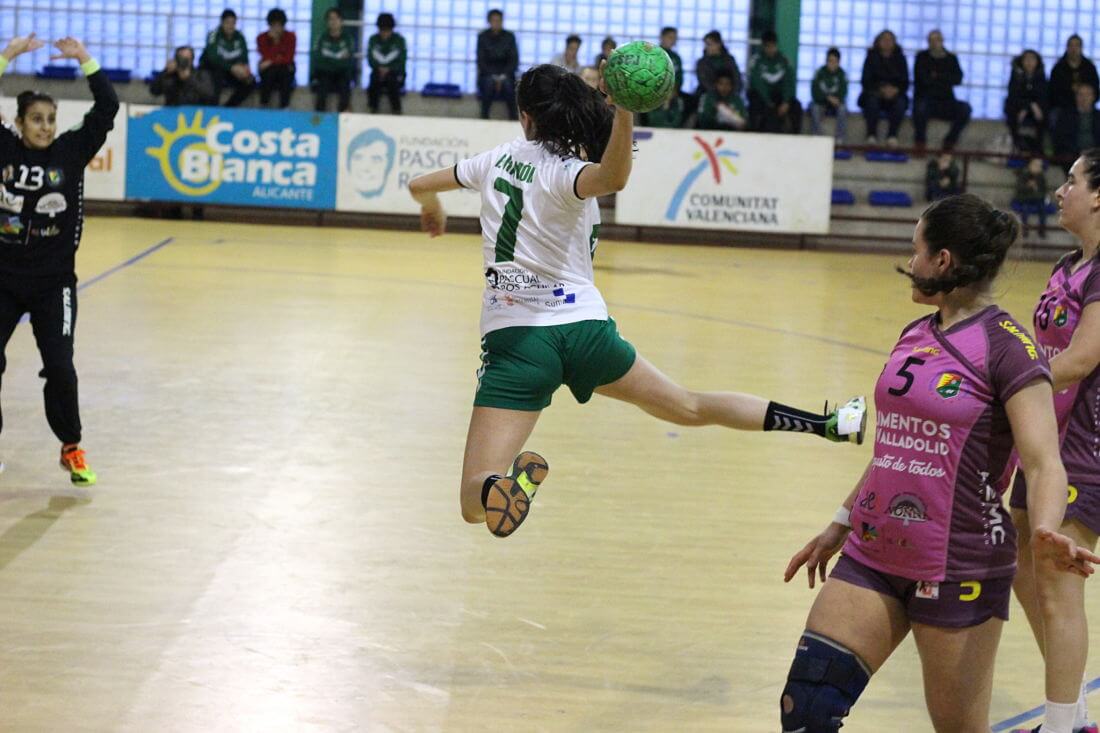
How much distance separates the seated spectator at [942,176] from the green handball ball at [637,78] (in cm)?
1776

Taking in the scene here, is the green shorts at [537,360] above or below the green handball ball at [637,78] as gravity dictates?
below

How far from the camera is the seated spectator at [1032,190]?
20.9 meters

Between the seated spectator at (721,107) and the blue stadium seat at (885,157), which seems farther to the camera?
the blue stadium seat at (885,157)

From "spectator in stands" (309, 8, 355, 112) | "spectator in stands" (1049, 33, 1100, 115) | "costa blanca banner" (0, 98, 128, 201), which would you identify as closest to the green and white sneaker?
"costa blanca banner" (0, 98, 128, 201)

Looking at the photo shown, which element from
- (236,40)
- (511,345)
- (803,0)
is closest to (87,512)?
(511,345)

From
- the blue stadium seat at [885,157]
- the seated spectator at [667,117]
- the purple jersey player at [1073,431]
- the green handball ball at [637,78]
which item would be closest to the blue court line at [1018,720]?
the purple jersey player at [1073,431]

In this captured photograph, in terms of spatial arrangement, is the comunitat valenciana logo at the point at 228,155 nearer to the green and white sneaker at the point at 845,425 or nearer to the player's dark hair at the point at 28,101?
the player's dark hair at the point at 28,101

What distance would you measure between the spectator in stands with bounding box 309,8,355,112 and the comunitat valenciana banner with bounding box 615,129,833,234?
494 cm

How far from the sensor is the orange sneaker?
7.17 m

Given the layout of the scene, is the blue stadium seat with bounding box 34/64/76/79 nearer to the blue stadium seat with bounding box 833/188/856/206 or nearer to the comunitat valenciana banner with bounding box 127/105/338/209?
the comunitat valenciana banner with bounding box 127/105/338/209

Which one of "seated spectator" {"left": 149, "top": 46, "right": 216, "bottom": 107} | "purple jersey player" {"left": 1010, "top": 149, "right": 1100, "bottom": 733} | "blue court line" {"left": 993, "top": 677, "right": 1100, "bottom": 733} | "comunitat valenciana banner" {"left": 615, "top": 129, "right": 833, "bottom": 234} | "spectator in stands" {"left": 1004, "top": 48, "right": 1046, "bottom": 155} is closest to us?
"purple jersey player" {"left": 1010, "top": 149, "right": 1100, "bottom": 733}

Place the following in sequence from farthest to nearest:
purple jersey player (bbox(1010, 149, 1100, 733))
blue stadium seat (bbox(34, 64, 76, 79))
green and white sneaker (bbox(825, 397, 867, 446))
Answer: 1. blue stadium seat (bbox(34, 64, 76, 79))
2. green and white sneaker (bbox(825, 397, 867, 446))
3. purple jersey player (bbox(1010, 149, 1100, 733))

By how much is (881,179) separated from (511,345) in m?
18.3

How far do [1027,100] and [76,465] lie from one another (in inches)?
732
